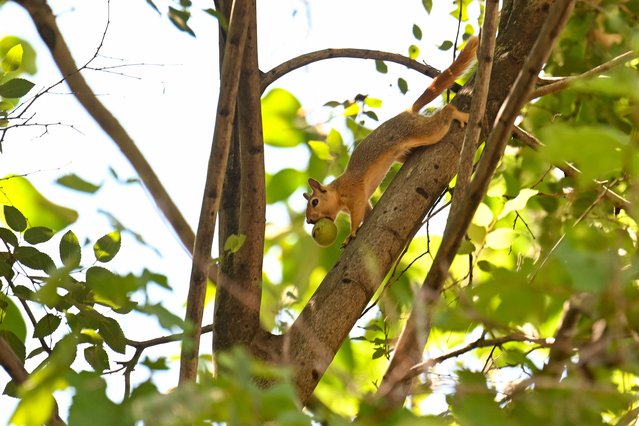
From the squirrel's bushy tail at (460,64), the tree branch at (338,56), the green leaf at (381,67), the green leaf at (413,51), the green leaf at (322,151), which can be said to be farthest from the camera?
the squirrel's bushy tail at (460,64)

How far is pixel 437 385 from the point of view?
0.88 m

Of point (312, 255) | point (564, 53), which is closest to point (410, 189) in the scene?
point (312, 255)

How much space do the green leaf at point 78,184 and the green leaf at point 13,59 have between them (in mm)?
1127

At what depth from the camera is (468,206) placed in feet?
3.65

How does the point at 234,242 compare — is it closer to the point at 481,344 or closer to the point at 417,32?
the point at 481,344

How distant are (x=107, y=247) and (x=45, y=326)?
0.81 ft

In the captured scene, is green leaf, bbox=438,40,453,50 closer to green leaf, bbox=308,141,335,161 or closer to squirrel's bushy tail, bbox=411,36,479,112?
squirrel's bushy tail, bbox=411,36,479,112

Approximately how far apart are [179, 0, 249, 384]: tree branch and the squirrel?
60.1 inches

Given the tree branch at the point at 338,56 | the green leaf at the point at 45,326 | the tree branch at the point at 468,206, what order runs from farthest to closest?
the tree branch at the point at 338,56, the green leaf at the point at 45,326, the tree branch at the point at 468,206

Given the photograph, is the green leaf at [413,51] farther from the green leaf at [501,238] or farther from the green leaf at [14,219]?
the green leaf at [14,219]

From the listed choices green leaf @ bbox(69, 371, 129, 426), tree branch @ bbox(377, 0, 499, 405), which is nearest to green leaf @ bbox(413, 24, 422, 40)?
tree branch @ bbox(377, 0, 499, 405)

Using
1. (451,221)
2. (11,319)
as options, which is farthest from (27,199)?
(451,221)

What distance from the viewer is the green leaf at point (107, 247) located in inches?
62.8

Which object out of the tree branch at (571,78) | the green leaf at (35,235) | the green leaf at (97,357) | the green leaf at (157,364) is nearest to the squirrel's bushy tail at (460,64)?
the tree branch at (571,78)
